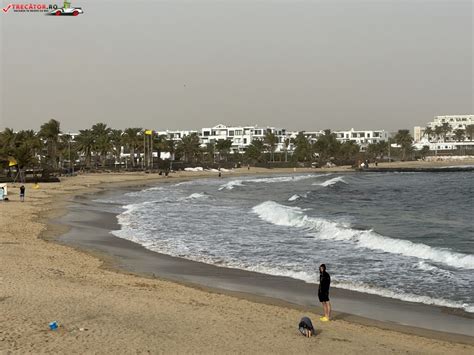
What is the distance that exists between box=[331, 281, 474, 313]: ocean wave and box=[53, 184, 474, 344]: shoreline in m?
0.27

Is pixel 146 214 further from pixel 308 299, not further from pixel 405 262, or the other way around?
pixel 308 299

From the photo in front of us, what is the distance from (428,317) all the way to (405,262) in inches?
283

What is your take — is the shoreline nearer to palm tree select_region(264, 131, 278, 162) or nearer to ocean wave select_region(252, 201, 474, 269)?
ocean wave select_region(252, 201, 474, 269)

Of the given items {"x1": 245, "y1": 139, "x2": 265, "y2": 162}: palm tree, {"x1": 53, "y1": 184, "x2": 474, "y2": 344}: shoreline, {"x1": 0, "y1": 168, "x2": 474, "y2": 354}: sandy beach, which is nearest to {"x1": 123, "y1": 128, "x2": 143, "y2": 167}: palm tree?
{"x1": 245, "y1": 139, "x2": 265, "y2": 162}: palm tree

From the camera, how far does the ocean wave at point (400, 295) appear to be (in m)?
14.5

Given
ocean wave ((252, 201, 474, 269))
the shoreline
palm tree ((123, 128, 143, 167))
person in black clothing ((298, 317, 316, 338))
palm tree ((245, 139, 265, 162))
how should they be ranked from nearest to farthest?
person in black clothing ((298, 317, 316, 338)) → the shoreline → ocean wave ((252, 201, 474, 269)) → palm tree ((123, 128, 143, 167)) → palm tree ((245, 139, 265, 162))

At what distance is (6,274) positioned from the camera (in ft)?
52.0

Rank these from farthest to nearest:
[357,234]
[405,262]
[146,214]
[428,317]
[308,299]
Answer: [146,214]
[357,234]
[405,262]
[308,299]
[428,317]

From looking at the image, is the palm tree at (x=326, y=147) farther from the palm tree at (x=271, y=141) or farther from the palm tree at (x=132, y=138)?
the palm tree at (x=132, y=138)

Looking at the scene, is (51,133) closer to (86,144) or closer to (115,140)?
(86,144)

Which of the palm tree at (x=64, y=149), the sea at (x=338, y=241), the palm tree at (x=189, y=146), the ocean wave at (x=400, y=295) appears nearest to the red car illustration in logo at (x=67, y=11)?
the sea at (x=338, y=241)

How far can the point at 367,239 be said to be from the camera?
25.7 m

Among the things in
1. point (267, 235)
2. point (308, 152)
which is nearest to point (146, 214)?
point (267, 235)

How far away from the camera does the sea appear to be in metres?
17.5
